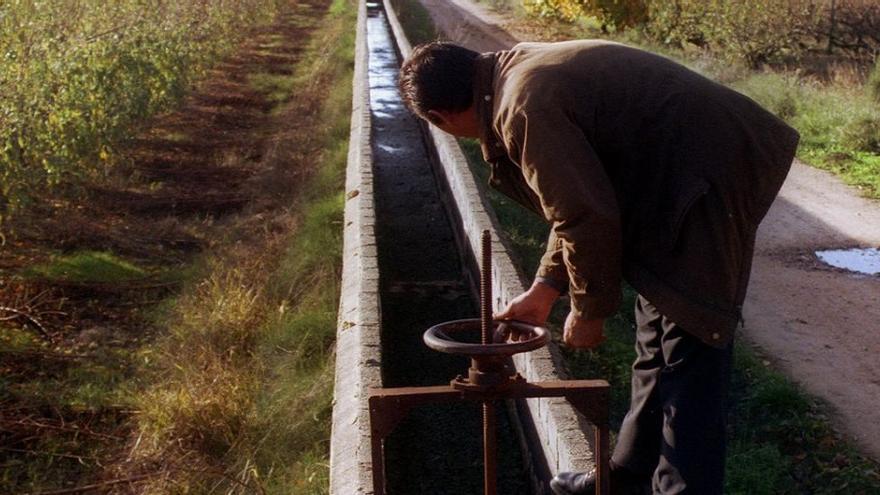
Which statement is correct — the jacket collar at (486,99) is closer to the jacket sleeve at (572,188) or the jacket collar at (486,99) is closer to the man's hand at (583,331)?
the jacket sleeve at (572,188)

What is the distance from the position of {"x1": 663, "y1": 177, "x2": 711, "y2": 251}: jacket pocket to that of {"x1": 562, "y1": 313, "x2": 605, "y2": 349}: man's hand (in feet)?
0.95

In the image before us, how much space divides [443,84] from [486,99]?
0.40 ft

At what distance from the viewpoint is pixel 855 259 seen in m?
8.65

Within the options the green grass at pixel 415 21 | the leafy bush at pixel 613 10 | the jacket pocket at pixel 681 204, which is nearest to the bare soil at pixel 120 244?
the jacket pocket at pixel 681 204

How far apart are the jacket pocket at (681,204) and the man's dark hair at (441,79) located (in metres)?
0.61

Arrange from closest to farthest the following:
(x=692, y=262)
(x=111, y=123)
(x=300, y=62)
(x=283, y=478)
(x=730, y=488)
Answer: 1. (x=692, y=262)
2. (x=730, y=488)
3. (x=283, y=478)
4. (x=111, y=123)
5. (x=300, y=62)

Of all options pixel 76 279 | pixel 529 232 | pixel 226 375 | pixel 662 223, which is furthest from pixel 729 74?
pixel 662 223

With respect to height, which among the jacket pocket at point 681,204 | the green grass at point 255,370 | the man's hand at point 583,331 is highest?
the jacket pocket at point 681,204

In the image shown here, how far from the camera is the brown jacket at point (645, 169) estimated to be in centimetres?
281

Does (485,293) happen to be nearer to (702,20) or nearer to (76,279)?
(76,279)

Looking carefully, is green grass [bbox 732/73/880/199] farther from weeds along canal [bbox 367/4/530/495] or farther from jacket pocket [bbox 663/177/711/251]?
jacket pocket [bbox 663/177/711/251]

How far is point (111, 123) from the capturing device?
36.5 feet

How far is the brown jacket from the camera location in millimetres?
2814

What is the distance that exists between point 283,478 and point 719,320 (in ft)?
8.58
